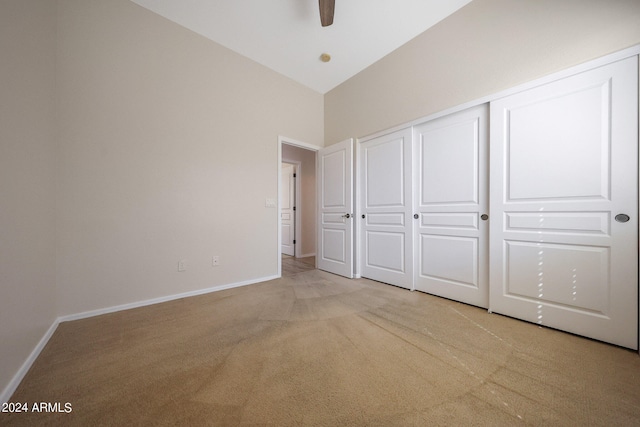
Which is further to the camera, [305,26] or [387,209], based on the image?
[387,209]

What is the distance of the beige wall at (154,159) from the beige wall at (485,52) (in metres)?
1.59

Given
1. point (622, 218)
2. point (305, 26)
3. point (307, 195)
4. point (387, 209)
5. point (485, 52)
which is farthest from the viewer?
point (307, 195)

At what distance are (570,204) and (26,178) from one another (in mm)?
3767

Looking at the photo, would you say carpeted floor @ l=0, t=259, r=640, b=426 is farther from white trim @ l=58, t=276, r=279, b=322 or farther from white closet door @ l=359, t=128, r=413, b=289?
white closet door @ l=359, t=128, r=413, b=289

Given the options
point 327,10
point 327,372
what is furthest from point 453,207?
point 327,10

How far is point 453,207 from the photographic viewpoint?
7.79 feet

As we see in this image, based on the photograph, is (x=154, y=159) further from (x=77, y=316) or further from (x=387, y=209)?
(x=387, y=209)

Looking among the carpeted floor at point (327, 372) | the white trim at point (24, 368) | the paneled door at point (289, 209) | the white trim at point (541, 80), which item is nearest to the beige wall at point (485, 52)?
the white trim at point (541, 80)

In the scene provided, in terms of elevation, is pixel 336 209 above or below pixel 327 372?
above

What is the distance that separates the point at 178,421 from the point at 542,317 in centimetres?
256

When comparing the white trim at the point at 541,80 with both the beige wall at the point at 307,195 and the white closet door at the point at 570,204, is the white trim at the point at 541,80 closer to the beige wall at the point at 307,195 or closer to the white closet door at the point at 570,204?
the white closet door at the point at 570,204

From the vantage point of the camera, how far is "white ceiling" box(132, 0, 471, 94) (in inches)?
89.6

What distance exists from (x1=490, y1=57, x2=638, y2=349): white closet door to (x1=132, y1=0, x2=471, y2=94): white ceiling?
137cm

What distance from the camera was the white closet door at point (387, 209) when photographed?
9.02 ft
